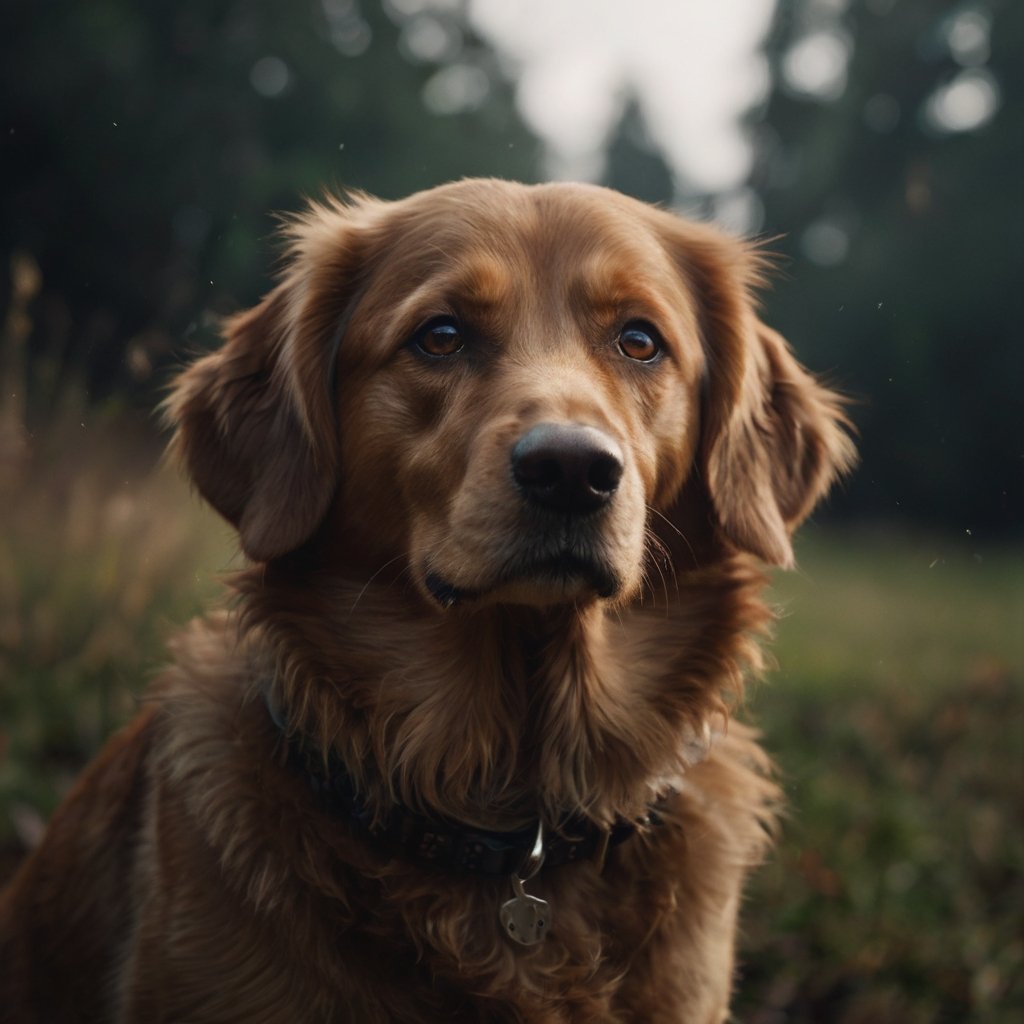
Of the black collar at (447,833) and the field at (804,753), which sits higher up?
the black collar at (447,833)

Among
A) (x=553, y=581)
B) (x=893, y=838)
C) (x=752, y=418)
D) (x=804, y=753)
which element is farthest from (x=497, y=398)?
(x=804, y=753)

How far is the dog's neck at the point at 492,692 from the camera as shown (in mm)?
2619

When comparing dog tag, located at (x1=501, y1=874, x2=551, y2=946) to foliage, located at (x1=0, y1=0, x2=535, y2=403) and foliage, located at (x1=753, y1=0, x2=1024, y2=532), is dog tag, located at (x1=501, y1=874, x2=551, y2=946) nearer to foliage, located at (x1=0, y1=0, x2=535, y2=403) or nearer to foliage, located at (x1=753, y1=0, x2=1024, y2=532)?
foliage, located at (x1=0, y1=0, x2=535, y2=403)

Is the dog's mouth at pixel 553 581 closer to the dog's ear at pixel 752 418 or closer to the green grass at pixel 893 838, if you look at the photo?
the dog's ear at pixel 752 418

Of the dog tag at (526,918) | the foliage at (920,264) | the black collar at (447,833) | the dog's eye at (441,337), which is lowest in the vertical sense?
the foliage at (920,264)

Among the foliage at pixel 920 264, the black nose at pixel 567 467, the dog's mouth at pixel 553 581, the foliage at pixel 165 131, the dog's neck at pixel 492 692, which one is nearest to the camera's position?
the black nose at pixel 567 467

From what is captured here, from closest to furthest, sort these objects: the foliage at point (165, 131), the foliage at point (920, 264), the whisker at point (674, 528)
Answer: the whisker at point (674, 528) → the foliage at point (165, 131) → the foliage at point (920, 264)

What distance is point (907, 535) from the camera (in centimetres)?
2002

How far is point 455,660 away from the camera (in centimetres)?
269

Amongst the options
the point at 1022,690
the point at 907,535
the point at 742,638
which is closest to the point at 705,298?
the point at 742,638

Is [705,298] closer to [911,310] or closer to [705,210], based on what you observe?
[705,210]

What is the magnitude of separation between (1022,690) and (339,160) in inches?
519

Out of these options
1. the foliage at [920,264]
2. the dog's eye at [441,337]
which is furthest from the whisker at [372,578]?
the foliage at [920,264]

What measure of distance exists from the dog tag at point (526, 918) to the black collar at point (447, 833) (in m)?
0.07
